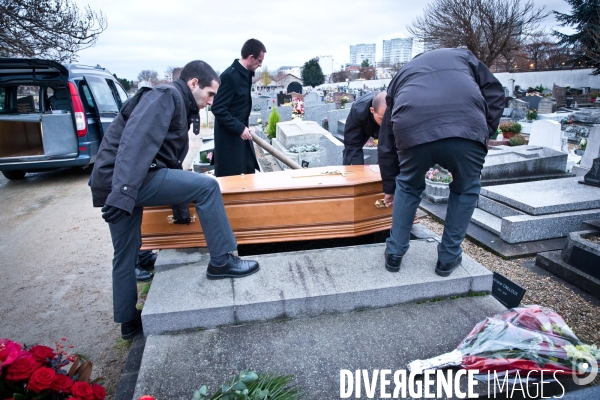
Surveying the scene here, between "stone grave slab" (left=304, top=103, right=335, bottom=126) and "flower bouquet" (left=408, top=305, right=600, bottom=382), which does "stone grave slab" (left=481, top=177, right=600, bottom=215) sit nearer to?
"flower bouquet" (left=408, top=305, right=600, bottom=382)

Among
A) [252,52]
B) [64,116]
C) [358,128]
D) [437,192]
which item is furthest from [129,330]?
[64,116]

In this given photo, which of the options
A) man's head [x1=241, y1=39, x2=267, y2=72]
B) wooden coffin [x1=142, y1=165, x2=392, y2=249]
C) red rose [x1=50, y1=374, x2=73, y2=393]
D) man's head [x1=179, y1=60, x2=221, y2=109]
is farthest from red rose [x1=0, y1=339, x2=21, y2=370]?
man's head [x1=241, y1=39, x2=267, y2=72]

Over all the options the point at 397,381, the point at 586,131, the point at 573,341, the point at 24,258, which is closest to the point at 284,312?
the point at 397,381

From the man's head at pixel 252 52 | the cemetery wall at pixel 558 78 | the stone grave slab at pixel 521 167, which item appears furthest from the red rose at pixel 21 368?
the cemetery wall at pixel 558 78

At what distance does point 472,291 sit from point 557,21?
3127 centimetres

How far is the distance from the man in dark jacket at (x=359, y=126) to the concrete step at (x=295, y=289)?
4.36 ft

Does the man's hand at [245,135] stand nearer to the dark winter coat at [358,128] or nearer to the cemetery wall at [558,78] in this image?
the dark winter coat at [358,128]

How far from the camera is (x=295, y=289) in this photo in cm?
214

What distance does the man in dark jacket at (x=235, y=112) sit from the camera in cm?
367

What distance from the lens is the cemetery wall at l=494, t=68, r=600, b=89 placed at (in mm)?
24938

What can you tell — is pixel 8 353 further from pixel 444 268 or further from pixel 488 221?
pixel 488 221

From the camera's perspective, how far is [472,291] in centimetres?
229

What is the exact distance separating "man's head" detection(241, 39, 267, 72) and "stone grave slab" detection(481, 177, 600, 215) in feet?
9.31

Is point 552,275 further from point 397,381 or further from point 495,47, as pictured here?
point 495,47
